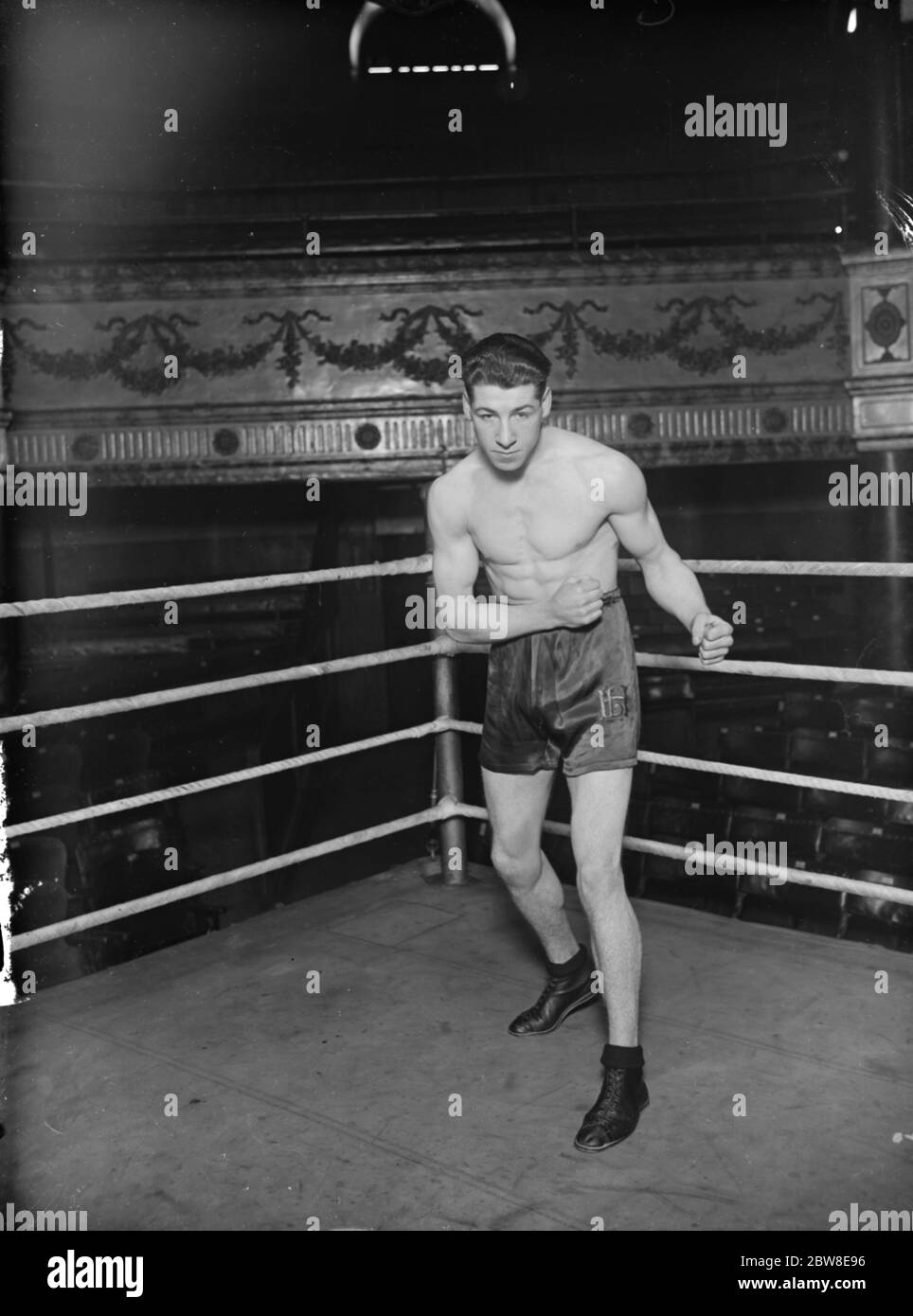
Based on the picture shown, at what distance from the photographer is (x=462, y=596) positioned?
8.52 ft

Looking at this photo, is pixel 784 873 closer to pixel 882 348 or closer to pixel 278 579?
pixel 278 579

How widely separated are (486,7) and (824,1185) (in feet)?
29.8

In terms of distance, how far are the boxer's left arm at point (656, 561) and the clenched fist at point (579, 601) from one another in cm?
16

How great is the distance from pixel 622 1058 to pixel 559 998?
442 millimetres

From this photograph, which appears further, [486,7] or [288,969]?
[486,7]

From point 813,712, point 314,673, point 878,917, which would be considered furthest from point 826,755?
point 314,673

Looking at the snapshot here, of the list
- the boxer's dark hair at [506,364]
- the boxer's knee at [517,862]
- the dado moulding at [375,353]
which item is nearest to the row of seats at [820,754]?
the dado moulding at [375,353]

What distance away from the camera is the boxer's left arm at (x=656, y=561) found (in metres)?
2.46

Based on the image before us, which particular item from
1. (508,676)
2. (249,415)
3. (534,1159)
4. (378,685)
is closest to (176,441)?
(249,415)

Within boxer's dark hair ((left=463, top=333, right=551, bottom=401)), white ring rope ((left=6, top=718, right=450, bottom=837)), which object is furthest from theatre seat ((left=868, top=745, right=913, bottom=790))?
boxer's dark hair ((left=463, top=333, right=551, bottom=401))

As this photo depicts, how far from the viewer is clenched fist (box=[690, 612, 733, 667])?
8.00ft

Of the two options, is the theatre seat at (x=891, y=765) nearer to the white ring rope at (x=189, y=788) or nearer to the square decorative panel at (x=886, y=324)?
the square decorative panel at (x=886, y=324)
